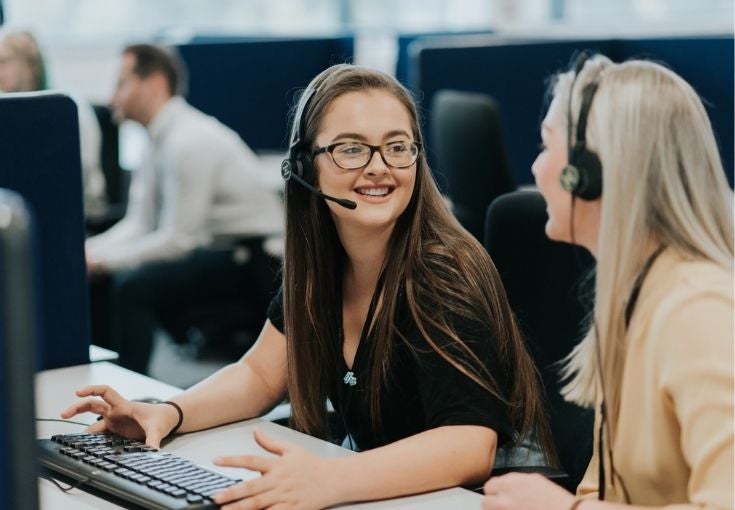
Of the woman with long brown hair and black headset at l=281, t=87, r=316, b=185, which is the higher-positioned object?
A: black headset at l=281, t=87, r=316, b=185

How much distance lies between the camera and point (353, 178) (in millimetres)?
1596

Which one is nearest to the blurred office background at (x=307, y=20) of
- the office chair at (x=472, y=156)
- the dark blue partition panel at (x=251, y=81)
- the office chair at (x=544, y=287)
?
the dark blue partition panel at (x=251, y=81)

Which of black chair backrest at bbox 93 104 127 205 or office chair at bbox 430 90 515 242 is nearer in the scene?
office chair at bbox 430 90 515 242

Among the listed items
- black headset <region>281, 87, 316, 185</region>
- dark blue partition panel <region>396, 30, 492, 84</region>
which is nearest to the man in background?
dark blue partition panel <region>396, 30, 492, 84</region>

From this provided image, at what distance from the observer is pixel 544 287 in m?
1.86

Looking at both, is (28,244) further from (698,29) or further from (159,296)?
(698,29)

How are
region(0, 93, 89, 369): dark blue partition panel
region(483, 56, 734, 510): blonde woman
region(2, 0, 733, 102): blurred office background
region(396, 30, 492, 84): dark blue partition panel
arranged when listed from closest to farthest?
region(483, 56, 734, 510): blonde woman < region(0, 93, 89, 369): dark blue partition panel < region(396, 30, 492, 84): dark blue partition panel < region(2, 0, 733, 102): blurred office background

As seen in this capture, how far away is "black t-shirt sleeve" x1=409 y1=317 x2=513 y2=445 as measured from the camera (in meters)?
1.45

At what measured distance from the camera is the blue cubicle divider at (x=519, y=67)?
3.94m

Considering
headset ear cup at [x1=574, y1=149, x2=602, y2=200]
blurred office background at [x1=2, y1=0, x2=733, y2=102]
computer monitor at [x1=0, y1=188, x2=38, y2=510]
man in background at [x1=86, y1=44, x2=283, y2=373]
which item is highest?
blurred office background at [x1=2, y1=0, x2=733, y2=102]

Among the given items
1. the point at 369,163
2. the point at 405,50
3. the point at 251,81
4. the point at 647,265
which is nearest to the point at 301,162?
the point at 369,163


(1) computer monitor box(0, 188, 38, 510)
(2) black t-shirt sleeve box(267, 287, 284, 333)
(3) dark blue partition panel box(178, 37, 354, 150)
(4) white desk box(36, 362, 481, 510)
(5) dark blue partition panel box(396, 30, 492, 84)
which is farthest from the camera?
(5) dark blue partition panel box(396, 30, 492, 84)

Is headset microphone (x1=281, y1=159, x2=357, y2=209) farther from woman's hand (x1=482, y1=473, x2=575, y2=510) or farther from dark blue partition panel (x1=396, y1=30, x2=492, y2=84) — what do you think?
dark blue partition panel (x1=396, y1=30, x2=492, y2=84)

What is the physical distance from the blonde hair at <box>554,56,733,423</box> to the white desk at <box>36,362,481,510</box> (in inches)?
11.9
